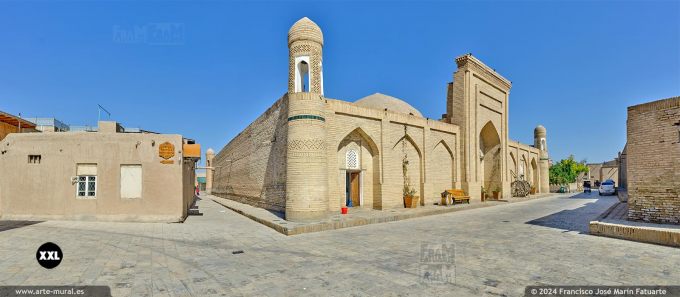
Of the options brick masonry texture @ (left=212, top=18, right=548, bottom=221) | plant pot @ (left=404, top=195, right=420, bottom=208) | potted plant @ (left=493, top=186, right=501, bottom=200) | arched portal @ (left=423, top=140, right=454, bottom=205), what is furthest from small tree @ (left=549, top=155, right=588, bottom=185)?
plant pot @ (left=404, top=195, right=420, bottom=208)

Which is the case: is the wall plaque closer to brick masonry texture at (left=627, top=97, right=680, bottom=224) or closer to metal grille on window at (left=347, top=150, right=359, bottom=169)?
metal grille on window at (left=347, top=150, right=359, bottom=169)

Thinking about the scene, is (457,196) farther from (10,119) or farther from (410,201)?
(10,119)

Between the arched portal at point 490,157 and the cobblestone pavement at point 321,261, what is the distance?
15606mm

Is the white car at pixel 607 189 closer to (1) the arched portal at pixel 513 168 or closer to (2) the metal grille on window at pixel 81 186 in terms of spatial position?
(1) the arched portal at pixel 513 168

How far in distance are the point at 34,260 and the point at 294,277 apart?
490 centimetres

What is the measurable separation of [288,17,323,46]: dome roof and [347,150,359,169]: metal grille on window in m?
4.95

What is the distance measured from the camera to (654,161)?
9383 millimetres

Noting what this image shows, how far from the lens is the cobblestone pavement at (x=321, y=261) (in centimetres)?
501

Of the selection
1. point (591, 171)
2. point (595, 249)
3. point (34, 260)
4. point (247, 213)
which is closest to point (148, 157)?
point (247, 213)

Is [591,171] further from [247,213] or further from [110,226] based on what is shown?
[110,226]

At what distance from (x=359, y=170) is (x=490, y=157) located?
14142 mm

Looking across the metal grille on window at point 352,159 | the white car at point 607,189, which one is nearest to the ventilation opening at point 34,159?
the metal grille on window at point 352,159

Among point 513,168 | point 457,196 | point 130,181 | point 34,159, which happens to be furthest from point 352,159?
point 513,168

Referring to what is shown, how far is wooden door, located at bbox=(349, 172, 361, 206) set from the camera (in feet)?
52.4
